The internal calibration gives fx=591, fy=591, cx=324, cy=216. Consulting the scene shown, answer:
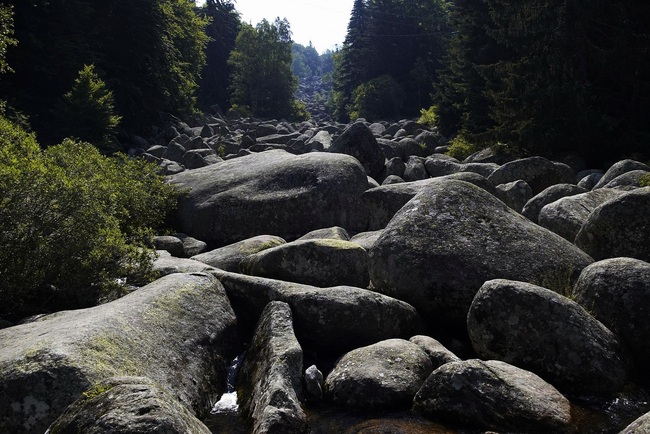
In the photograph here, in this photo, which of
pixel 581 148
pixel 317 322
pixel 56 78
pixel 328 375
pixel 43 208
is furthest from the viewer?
pixel 56 78

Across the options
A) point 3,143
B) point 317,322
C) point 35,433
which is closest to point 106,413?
point 35,433

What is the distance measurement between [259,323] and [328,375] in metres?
1.35

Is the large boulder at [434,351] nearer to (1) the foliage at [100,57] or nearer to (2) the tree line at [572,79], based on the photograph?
(2) the tree line at [572,79]

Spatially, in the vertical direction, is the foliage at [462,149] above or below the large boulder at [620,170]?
below

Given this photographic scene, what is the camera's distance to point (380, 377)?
6664mm

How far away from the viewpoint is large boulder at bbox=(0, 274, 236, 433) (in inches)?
207

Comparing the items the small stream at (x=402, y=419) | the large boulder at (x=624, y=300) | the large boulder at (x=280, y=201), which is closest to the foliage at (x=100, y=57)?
the large boulder at (x=280, y=201)

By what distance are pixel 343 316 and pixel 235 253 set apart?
410 cm

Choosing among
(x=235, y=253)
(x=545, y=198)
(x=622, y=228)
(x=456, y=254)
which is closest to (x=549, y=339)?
(x=456, y=254)

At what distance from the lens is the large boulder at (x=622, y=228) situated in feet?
28.7

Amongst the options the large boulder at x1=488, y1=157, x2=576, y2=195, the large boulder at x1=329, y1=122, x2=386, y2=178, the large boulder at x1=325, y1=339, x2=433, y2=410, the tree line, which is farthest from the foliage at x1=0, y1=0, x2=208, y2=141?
the large boulder at x1=325, y1=339, x2=433, y2=410

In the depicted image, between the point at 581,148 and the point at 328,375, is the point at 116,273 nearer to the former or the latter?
the point at 328,375

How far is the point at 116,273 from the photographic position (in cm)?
934

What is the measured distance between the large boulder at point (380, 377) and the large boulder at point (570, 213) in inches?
191
